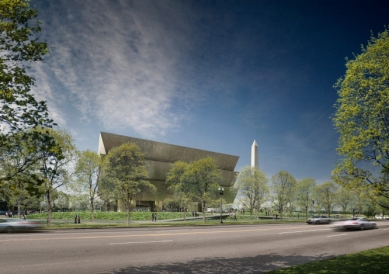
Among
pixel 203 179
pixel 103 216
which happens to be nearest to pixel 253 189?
pixel 203 179

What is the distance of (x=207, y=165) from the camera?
1843 inches

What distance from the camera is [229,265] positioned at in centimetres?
1003

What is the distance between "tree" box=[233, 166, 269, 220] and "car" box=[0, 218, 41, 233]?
3291cm

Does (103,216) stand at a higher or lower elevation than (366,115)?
lower

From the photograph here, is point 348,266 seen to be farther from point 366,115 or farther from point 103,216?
point 103,216

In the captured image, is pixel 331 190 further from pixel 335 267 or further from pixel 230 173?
pixel 335 267

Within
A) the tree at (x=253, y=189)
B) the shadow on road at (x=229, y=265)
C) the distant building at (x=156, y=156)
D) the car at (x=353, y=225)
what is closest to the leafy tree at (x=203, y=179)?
the tree at (x=253, y=189)

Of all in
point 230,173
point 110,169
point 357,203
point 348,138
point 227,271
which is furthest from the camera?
point 230,173

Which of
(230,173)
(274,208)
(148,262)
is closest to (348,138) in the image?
(148,262)

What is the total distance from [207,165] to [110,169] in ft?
49.8

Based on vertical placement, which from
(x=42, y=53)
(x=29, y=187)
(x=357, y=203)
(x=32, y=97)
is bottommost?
(x=357, y=203)

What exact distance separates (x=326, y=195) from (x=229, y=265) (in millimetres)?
66000

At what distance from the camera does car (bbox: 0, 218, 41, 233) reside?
21.4m

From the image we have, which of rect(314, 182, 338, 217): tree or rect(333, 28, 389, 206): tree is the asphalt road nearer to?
rect(333, 28, 389, 206): tree
